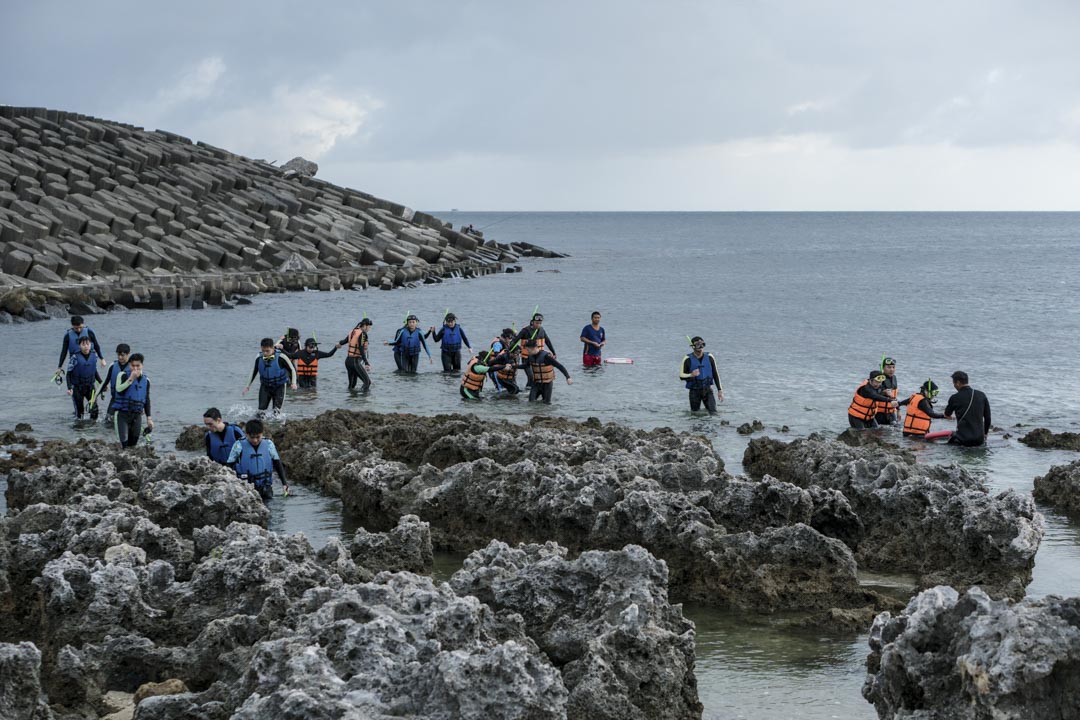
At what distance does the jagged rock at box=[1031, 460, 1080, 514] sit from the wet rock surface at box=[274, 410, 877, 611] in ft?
11.8

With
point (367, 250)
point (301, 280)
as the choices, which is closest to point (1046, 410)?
point (301, 280)

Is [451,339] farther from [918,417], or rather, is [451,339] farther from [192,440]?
[918,417]

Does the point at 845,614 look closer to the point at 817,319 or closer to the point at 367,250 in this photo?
the point at 817,319

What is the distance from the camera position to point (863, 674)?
8.75 m

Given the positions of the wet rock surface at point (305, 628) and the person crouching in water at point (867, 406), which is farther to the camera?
the person crouching in water at point (867, 406)

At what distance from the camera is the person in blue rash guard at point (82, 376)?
768 inches

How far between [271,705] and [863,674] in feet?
15.9

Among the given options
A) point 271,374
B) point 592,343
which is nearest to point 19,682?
point 271,374

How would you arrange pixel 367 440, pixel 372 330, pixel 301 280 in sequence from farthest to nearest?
1. pixel 301 280
2. pixel 372 330
3. pixel 367 440

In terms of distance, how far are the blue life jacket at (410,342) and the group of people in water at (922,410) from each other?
10.6 meters

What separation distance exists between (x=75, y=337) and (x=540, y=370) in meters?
8.51

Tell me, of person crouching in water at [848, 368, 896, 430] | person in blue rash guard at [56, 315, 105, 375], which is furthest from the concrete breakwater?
person crouching in water at [848, 368, 896, 430]

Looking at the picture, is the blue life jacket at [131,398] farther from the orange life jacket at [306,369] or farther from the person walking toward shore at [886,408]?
the person walking toward shore at [886,408]

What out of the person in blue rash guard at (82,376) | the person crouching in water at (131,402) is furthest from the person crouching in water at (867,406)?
the person in blue rash guard at (82,376)
